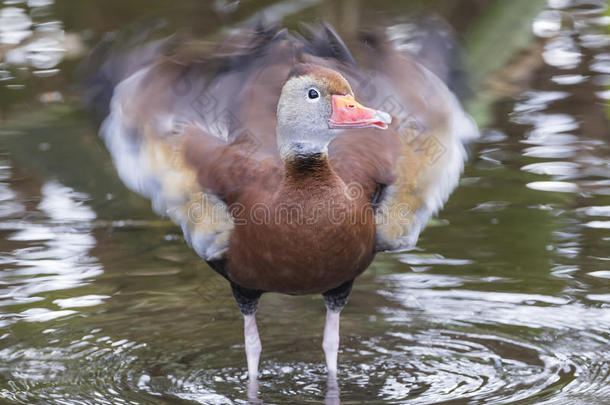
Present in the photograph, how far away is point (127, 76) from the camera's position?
471 cm

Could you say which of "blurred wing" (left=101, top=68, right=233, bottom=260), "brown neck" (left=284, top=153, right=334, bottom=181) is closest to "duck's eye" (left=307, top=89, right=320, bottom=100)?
"brown neck" (left=284, top=153, right=334, bottom=181)

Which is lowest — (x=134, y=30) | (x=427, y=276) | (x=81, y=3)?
(x=427, y=276)

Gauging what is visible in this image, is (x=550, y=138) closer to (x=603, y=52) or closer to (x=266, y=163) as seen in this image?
(x=603, y=52)

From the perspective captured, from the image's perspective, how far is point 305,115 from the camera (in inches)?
159

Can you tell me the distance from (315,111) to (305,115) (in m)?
0.04

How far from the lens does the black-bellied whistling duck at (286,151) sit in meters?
4.05

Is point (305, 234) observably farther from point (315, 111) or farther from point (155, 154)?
point (155, 154)

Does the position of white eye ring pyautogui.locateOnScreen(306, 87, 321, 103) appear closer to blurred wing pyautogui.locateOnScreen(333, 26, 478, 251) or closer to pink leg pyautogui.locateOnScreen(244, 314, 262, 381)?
blurred wing pyautogui.locateOnScreen(333, 26, 478, 251)

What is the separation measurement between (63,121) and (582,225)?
161 inches

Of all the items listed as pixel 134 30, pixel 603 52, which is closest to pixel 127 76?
pixel 134 30

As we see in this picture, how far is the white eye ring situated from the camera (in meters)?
4.04

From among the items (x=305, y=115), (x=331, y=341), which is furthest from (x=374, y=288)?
(x=305, y=115)

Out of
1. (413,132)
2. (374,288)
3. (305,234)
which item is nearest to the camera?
(305,234)

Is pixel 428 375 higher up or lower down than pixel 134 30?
lower down
